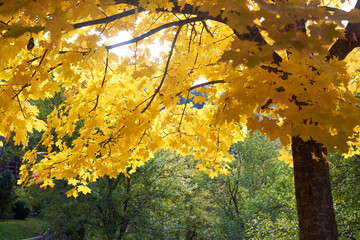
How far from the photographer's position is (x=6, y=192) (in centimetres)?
1933

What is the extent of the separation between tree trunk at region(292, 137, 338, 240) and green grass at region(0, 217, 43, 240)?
1813 centimetres

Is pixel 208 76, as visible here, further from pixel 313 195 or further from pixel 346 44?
pixel 313 195

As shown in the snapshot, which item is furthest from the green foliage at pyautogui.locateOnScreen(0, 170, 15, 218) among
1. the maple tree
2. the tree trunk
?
the tree trunk

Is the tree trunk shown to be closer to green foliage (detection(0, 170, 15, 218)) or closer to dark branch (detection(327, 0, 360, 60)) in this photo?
dark branch (detection(327, 0, 360, 60))

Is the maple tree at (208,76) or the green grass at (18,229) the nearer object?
the maple tree at (208,76)

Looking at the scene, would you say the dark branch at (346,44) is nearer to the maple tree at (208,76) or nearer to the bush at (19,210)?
the maple tree at (208,76)

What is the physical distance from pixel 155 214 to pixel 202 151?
11.8 metres

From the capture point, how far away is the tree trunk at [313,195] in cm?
295

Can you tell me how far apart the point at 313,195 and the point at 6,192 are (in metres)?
20.9

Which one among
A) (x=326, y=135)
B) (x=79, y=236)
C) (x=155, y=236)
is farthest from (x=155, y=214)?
(x=326, y=135)

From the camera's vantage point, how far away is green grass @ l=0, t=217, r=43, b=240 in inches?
723

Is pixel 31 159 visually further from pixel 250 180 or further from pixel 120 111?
pixel 250 180

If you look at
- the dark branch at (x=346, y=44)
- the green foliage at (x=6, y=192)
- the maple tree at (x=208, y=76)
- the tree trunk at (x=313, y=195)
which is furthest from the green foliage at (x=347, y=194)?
the green foliage at (x=6, y=192)

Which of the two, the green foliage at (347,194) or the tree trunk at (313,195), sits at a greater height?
the green foliage at (347,194)
